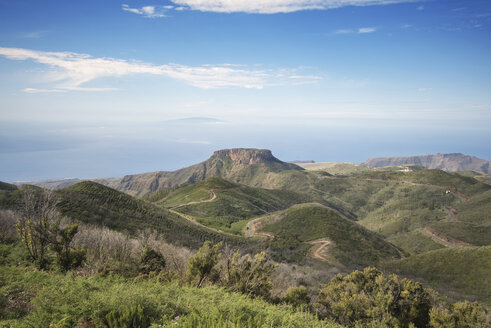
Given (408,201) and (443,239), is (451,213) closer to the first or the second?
(408,201)

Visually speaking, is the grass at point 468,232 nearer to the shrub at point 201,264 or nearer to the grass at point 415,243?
the grass at point 415,243

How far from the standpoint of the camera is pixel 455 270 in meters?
48.7

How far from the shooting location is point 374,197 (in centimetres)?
13600

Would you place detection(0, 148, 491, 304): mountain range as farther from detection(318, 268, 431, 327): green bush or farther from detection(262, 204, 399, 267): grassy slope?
detection(318, 268, 431, 327): green bush

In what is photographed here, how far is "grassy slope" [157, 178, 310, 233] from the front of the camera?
8831cm

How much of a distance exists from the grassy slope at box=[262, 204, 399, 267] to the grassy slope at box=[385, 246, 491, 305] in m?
6.87

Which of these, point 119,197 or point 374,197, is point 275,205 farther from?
point 119,197

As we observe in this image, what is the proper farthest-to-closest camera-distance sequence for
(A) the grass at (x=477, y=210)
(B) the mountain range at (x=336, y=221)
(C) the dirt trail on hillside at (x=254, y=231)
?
(A) the grass at (x=477, y=210) < (C) the dirt trail on hillside at (x=254, y=231) < (B) the mountain range at (x=336, y=221)

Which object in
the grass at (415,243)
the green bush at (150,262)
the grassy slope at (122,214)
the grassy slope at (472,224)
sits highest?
the green bush at (150,262)

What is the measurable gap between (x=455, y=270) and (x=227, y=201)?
233ft

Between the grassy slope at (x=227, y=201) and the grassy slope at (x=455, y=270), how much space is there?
44740 millimetres

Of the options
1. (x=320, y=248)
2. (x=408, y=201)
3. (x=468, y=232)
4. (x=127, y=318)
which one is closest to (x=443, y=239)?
(x=468, y=232)

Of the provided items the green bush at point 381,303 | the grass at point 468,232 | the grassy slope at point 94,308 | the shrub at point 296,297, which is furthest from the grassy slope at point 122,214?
the grass at point 468,232

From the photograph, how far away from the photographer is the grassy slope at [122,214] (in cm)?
4844
